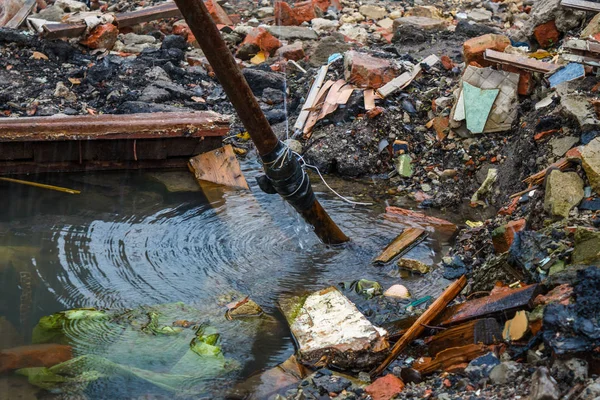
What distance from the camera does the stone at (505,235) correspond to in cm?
490

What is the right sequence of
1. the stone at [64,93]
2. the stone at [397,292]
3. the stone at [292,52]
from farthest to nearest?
the stone at [292,52]
the stone at [64,93]
the stone at [397,292]

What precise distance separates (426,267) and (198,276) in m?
1.87

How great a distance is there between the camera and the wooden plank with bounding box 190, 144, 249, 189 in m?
6.95

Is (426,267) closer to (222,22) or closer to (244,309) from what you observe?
(244,309)

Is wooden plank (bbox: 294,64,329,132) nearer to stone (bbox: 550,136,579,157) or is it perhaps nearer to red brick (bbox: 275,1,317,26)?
stone (bbox: 550,136,579,157)

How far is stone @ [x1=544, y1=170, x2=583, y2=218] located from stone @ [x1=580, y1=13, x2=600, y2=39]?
113 inches

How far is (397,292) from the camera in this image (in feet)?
16.7

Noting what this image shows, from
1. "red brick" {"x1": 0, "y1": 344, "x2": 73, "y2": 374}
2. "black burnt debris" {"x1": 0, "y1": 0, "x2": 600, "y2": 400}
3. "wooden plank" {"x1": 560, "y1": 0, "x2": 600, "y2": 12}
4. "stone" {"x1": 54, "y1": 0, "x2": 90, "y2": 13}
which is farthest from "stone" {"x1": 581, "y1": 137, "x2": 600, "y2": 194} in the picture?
"stone" {"x1": 54, "y1": 0, "x2": 90, "y2": 13}

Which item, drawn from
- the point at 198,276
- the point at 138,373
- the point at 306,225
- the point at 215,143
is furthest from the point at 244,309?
the point at 215,143

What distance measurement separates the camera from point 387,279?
5.35 meters

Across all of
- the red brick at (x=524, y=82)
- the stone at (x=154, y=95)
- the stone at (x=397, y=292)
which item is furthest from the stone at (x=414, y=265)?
the stone at (x=154, y=95)

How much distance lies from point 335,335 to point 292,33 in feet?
27.2

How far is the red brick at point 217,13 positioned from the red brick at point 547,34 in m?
6.23

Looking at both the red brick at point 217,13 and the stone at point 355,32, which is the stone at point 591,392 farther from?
the red brick at point 217,13
